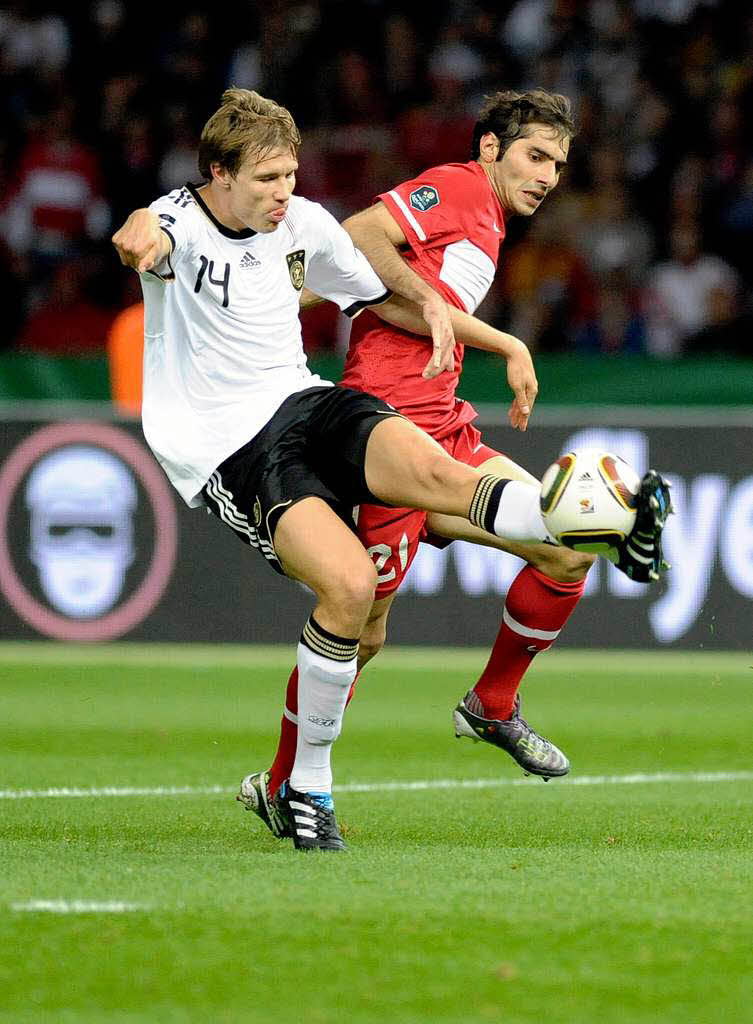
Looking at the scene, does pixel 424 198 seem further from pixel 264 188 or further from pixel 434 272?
pixel 264 188

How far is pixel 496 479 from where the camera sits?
5043mm

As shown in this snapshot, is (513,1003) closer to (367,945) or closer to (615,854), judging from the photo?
(367,945)

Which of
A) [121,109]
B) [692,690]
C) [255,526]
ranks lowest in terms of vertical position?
[692,690]

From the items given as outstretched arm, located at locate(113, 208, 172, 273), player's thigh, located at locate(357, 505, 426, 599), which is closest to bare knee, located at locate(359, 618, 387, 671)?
player's thigh, located at locate(357, 505, 426, 599)

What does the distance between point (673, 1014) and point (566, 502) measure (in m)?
1.78

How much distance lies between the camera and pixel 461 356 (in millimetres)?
6180

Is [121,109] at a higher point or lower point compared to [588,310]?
higher

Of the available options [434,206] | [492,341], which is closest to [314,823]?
[492,341]

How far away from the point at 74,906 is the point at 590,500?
1.68m

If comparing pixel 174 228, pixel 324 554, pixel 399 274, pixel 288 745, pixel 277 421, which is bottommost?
pixel 288 745

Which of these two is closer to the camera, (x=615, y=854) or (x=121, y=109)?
(x=615, y=854)

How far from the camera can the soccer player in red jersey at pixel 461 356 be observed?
5961 mm

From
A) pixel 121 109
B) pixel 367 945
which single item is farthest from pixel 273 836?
pixel 121 109

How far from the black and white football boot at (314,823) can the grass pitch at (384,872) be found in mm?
97
